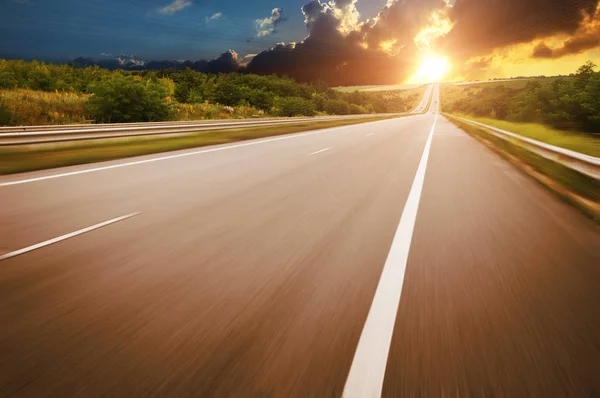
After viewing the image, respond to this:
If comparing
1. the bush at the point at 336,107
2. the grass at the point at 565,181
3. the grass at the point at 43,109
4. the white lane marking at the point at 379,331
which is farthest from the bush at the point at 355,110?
the white lane marking at the point at 379,331

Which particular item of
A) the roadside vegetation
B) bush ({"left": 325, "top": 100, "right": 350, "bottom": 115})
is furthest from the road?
bush ({"left": 325, "top": 100, "right": 350, "bottom": 115})

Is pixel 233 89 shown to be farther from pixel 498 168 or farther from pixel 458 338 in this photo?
pixel 458 338

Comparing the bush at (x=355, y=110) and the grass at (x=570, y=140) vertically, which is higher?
the bush at (x=355, y=110)

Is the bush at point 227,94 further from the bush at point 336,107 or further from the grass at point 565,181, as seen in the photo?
the grass at point 565,181

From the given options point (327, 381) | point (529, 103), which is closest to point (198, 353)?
point (327, 381)

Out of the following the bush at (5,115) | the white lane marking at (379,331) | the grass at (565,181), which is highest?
the bush at (5,115)

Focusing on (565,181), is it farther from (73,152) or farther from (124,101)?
(124,101)

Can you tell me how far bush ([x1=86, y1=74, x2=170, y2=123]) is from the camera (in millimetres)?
22500

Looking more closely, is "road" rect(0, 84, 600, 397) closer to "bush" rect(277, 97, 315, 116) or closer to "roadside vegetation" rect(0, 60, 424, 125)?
"roadside vegetation" rect(0, 60, 424, 125)

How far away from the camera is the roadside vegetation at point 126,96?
21.9 metres

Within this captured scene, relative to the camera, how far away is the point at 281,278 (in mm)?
3248

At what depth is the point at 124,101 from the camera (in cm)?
2333

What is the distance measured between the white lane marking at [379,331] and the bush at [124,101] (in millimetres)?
24054

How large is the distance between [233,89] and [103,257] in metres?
45.5
